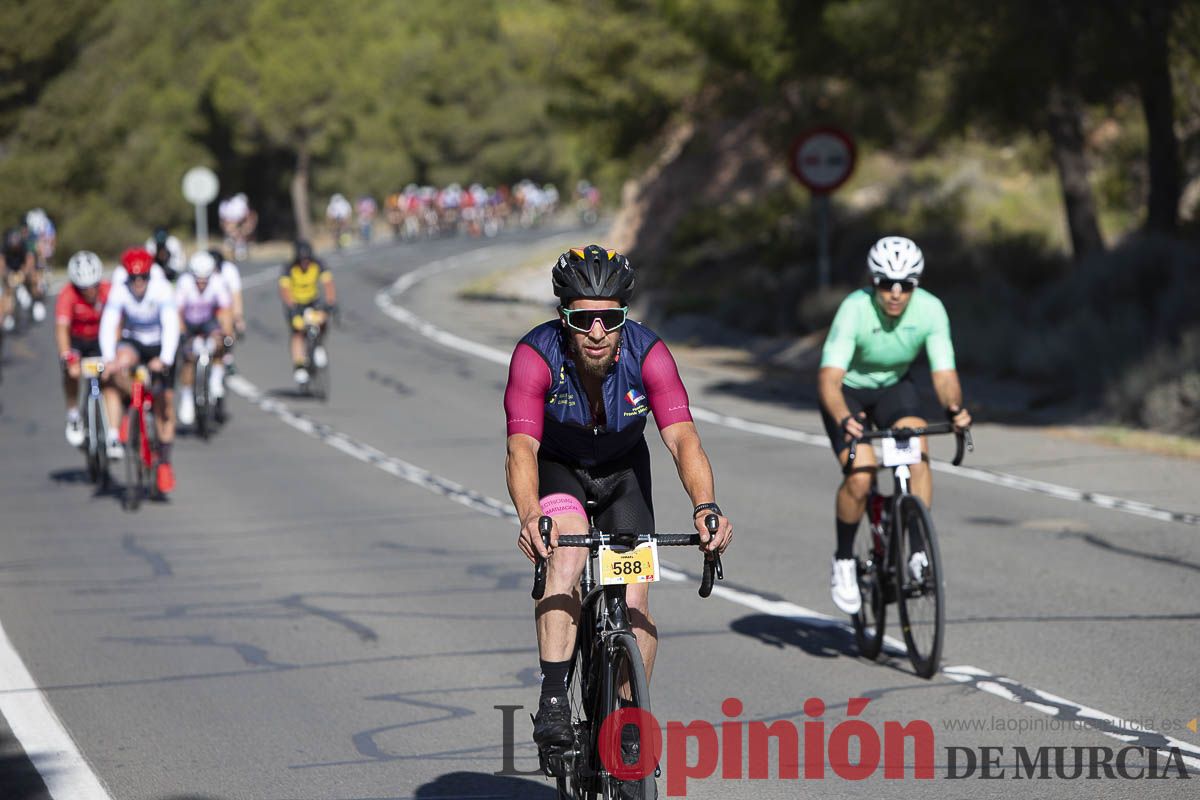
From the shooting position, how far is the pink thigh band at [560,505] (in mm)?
5754

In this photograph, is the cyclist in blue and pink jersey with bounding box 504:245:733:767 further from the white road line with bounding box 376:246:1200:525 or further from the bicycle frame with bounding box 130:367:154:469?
the bicycle frame with bounding box 130:367:154:469

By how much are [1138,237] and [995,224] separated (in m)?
5.83

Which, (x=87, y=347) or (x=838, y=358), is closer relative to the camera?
(x=838, y=358)

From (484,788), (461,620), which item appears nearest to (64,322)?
(461,620)

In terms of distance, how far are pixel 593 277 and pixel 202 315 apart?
12.9m

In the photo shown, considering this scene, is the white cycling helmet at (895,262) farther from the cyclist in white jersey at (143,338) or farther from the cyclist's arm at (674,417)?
the cyclist in white jersey at (143,338)

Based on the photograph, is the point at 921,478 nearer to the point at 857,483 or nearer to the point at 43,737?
the point at 857,483

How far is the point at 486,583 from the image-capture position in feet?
34.4

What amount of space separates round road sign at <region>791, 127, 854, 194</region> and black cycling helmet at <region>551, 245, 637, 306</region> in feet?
55.3

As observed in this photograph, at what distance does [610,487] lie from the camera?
234 inches

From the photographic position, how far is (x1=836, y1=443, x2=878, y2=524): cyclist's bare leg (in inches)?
337

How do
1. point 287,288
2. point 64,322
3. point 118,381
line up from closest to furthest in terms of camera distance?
point 118,381
point 64,322
point 287,288

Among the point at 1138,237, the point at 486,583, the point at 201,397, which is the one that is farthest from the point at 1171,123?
the point at 486,583

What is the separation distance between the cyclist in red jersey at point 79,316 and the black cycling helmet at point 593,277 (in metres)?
9.57
